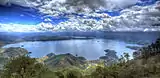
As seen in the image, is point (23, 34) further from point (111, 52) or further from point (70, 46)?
point (111, 52)

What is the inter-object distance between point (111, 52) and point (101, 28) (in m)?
7.96

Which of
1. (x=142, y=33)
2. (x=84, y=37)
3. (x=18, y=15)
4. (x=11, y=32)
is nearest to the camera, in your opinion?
(x=18, y=15)

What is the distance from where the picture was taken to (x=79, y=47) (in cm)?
7038

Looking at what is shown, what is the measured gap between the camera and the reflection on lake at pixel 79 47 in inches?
2643

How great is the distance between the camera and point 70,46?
7262 cm

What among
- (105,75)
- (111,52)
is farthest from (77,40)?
(105,75)

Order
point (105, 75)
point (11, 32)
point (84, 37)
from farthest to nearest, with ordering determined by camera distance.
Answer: point (84, 37) < point (11, 32) < point (105, 75)

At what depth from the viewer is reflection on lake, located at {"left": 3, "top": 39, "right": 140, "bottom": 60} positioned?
67125 mm

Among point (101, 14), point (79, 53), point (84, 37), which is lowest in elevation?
point (79, 53)

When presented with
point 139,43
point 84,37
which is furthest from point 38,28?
point 139,43

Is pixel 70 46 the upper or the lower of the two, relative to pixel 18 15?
lower

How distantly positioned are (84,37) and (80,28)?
8.44 metres

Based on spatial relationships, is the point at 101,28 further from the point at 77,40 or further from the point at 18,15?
the point at 18,15

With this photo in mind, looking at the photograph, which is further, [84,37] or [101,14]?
[84,37]
